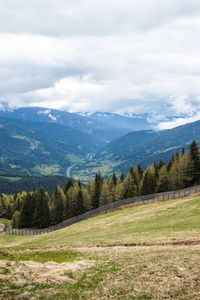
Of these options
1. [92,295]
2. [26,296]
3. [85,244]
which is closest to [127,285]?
[92,295]

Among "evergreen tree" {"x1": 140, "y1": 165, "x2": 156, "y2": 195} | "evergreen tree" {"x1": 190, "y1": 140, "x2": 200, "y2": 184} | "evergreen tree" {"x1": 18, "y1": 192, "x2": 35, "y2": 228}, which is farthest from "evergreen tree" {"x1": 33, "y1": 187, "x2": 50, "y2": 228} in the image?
"evergreen tree" {"x1": 190, "y1": 140, "x2": 200, "y2": 184}

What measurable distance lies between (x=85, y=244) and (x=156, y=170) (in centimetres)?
6718

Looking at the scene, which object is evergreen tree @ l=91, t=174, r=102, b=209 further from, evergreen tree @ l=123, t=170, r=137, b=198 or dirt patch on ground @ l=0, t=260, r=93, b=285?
dirt patch on ground @ l=0, t=260, r=93, b=285

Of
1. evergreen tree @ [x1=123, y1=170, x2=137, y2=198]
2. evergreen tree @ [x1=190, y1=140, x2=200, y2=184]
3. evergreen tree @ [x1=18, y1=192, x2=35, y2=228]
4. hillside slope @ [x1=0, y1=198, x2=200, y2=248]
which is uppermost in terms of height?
evergreen tree @ [x1=190, y1=140, x2=200, y2=184]

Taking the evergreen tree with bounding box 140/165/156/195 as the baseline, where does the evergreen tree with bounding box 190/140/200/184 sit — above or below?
above

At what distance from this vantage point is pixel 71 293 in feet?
47.6

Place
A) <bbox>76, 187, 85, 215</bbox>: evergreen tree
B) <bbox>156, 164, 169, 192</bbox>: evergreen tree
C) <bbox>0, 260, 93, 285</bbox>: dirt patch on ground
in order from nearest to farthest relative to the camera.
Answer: <bbox>0, 260, 93, 285</bbox>: dirt patch on ground
<bbox>156, 164, 169, 192</bbox>: evergreen tree
<bbox>76, 187, 85, 215</bbox>: evergreen tree

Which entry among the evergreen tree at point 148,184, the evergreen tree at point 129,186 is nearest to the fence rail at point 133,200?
the evergreen tree at point 148,184

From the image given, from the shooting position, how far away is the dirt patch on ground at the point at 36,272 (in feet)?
53.9

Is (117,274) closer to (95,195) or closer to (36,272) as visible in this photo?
(36,272)

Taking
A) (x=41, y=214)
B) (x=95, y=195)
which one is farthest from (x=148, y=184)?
(x=41, y=214)

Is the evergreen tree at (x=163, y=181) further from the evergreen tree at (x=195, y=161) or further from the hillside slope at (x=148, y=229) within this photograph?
the hillside slope at (x=148, y=229)

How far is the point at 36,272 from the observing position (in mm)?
17875

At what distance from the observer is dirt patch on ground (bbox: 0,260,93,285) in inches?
647
